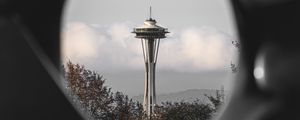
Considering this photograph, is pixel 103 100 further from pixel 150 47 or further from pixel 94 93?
pixel 150 47

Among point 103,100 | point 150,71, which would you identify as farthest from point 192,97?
point 103,100

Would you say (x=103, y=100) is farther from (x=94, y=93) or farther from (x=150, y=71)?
(x=150, y=71)

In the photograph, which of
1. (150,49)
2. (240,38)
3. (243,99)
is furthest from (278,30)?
(150,49)

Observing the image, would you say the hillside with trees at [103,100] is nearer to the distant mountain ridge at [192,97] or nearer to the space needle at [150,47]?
the distant mountain ridge at [192,97]

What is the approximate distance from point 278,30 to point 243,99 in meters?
0.49

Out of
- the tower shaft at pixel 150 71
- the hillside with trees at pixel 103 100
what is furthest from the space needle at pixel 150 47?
the hillside with trees at pixel 103 100

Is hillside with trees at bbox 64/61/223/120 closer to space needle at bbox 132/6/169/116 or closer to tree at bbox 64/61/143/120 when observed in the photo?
tree at bbox 64/61/143/120

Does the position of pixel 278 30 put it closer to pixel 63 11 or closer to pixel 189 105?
pixel 63 11

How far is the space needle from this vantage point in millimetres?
49562

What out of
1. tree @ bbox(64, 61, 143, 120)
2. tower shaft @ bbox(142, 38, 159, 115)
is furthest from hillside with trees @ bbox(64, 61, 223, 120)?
tower shaft @ bbox(142, 38, 159, 115)

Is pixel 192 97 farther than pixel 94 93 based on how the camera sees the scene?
Yes

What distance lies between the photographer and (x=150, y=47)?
49344mm

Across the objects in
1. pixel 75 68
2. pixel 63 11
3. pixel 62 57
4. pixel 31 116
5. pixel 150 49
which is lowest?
pixel 31 116

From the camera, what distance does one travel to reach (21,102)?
317 centimetres
